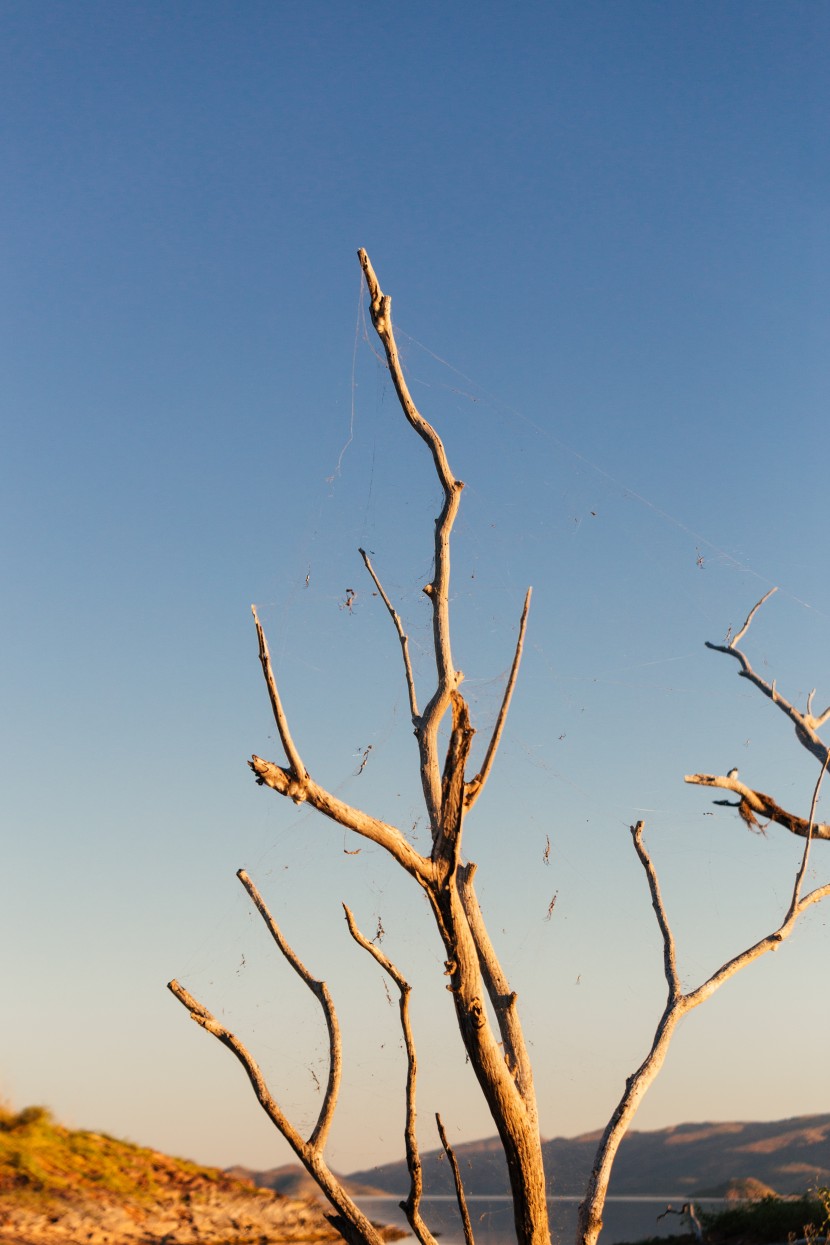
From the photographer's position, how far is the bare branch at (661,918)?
6391 mm

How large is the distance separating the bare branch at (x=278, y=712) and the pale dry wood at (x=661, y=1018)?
3.58 metres

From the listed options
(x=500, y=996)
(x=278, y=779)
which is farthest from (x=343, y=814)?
(x=500, y=996)

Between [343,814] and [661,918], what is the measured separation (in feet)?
11.7

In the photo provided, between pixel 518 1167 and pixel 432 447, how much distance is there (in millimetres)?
4004

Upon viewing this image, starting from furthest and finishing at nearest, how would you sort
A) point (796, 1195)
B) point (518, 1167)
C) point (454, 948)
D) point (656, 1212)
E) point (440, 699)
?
point (796, 1195), point (656, 1212), point (440, 699), point (518, 1167), point (454, 948)

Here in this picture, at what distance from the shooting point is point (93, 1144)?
13.6 metres

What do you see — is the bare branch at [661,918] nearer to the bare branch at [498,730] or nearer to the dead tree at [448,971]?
the dead tree at [448,971]

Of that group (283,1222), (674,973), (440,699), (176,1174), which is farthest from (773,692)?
(176,1174)

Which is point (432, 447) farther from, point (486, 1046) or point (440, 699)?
point (486, 1046)

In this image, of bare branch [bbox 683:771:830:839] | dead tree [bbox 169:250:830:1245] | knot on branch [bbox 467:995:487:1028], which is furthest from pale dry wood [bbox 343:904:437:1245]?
bare branch [bbox 683:771:830:839]

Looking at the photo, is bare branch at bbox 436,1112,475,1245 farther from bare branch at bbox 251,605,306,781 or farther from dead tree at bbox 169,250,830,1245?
bare branch at bbox 251,605,306,781

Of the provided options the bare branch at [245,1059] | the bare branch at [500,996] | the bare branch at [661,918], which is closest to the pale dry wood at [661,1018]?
the bare branch at [661,918]

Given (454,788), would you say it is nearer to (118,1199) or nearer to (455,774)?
(455,774)

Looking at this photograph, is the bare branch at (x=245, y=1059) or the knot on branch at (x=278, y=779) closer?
the knot on branch at (x=278, y=779)
